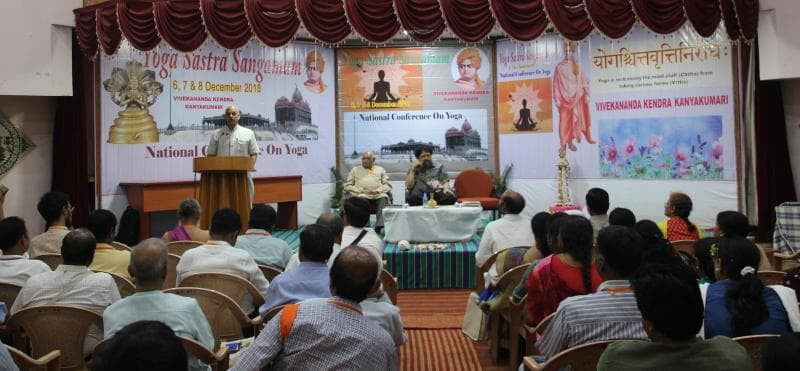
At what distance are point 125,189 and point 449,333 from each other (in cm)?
507

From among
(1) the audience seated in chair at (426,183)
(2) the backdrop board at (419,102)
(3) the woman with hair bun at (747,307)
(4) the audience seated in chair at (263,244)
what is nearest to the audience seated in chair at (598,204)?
(3) the woman with hair bun at (747,307)

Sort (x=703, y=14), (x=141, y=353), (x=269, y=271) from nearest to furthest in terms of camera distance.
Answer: (x=141, y=353), (x=269, y=271), (x=703, y=14)

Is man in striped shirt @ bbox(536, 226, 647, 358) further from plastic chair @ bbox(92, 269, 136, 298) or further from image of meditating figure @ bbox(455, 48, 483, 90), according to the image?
image of meditating figure @ bbox(455, 48, 483, 90)

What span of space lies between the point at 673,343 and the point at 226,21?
210 inches

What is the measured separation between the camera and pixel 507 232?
4.50 meters

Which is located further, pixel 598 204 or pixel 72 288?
pixel 598 204

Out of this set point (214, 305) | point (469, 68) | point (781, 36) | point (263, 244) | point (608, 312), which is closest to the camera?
point (608, 312)

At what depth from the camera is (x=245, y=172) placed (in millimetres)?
6223

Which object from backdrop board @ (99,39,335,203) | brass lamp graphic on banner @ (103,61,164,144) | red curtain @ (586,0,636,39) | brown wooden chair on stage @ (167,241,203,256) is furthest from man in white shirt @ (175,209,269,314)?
brass lamp graphic on banner @ (103,61,164,144)

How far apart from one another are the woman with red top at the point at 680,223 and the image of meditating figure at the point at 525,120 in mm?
5421

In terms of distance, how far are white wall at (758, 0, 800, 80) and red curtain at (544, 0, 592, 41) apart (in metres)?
1.93

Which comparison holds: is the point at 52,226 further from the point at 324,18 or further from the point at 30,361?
the point at 324,18

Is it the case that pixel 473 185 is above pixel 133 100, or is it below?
below

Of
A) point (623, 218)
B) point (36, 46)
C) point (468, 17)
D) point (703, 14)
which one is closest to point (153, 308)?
point (623, 218)
